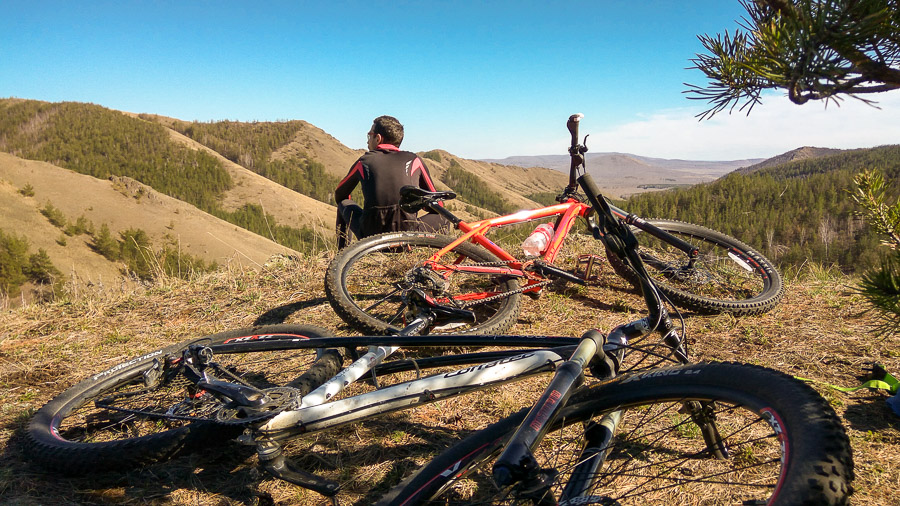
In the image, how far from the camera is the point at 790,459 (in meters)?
1.06

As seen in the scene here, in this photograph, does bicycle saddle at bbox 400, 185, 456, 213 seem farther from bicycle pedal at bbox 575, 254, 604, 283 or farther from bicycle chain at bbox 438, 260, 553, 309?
bicycle pedal at bbox 575, 254, 604, 283

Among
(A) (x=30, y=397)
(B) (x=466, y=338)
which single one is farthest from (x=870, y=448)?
(A) (x=30, y=397)

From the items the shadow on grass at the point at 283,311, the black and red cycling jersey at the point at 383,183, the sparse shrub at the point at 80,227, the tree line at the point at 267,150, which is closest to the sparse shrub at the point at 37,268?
the sparse shrub at the point at 80,227

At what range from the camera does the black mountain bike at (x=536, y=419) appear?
121cm

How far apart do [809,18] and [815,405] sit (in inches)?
48.9

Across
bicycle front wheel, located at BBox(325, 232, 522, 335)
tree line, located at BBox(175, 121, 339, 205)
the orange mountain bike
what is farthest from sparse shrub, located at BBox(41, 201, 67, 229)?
the orange mountain bike

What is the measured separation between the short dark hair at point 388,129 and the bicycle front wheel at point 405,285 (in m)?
1.44

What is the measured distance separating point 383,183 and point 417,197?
132 cm

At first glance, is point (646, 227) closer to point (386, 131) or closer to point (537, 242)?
point (537, 242)

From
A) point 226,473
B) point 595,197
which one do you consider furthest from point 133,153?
Result: point 595,197

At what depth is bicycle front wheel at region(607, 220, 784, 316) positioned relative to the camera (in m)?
3.95

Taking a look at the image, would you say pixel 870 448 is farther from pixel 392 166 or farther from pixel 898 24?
pixel 392 166

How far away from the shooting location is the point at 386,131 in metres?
5.64

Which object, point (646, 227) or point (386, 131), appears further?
point (386, 131)
